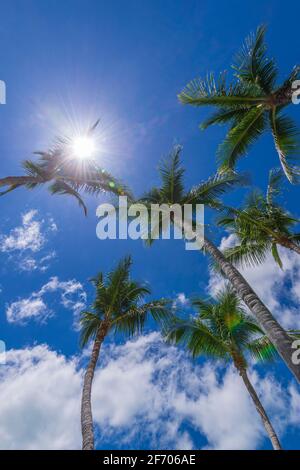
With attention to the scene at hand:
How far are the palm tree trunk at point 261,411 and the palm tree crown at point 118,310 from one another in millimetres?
3864

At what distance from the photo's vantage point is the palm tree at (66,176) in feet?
24.5

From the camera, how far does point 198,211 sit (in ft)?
39.5

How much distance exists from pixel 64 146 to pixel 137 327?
7578 millimetres

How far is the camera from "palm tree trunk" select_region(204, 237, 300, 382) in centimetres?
557

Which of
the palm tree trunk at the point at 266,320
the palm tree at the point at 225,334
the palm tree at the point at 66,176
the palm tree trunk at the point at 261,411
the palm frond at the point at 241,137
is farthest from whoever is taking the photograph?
the palm tree at the point at 225,334

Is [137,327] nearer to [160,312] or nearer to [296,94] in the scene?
[160,312]

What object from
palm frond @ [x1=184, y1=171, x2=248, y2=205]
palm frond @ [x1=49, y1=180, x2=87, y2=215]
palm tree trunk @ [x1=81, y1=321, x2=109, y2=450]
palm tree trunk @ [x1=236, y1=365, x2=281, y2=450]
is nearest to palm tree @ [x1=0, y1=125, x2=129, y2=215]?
palm frond @ [x1=49, y1=180, x2=87, y2=215]

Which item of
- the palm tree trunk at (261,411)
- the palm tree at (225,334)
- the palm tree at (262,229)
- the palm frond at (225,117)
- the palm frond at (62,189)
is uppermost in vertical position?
the palm frond at (225,117)

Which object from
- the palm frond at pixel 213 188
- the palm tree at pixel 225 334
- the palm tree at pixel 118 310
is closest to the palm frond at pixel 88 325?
the palm tree at pixel 118 310

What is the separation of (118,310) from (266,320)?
7287mm

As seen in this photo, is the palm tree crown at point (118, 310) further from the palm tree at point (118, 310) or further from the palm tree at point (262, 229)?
the palm tree at point (262, 229)

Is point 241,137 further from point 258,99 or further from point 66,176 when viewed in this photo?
point 66,176
